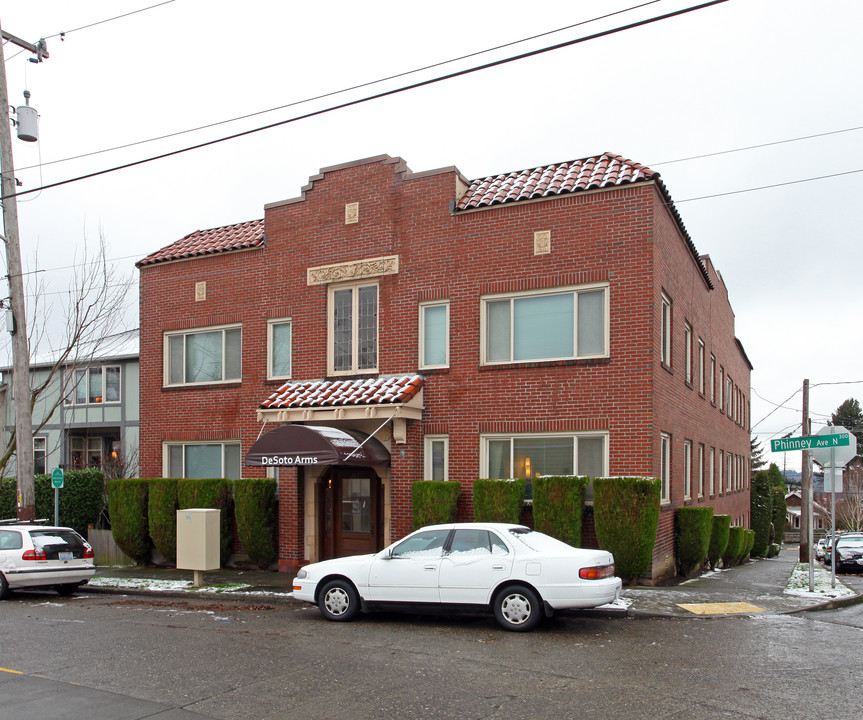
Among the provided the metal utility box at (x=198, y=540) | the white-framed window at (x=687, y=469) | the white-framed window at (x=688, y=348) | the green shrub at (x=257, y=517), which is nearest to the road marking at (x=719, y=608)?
the white-framed window at (x=687, y=469)

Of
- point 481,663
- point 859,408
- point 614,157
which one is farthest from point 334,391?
point 859,408

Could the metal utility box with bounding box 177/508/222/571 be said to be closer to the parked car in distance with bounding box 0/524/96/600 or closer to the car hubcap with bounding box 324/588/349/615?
the parked car in distance with bounding box 0/524/96/600

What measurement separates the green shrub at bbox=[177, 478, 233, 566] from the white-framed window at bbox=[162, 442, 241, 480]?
675mm

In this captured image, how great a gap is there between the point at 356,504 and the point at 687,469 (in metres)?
7.27

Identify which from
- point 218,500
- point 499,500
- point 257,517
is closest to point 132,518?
point 218,500

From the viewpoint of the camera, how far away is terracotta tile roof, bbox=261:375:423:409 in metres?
15.4

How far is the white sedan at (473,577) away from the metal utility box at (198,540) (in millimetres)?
4127

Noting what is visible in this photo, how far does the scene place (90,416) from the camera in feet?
120

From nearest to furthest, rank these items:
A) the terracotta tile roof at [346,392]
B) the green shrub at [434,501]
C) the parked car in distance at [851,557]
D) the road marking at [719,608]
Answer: the road marking at [719,608] → the green shrub at [434,501] → the terracotta tile roof at [346,392] → the parked car in distance at [851,557]

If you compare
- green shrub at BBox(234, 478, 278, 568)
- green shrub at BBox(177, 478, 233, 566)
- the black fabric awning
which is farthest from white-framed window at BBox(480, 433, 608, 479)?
green shrub at BBox(177, 478, 233, 566)

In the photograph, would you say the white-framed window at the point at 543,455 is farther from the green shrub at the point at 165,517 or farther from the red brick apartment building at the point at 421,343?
the green shrub at the point at 165,517

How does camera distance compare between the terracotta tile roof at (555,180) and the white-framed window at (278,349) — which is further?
the white-framed window at (278,349)

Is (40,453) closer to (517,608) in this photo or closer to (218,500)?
(218,500)

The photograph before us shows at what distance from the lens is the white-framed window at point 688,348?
1816 centimetres
